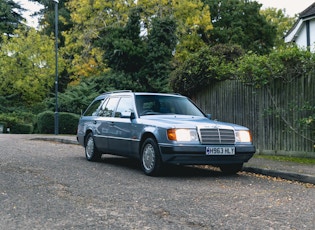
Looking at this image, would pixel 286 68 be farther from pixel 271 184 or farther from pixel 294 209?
pixel 294 209

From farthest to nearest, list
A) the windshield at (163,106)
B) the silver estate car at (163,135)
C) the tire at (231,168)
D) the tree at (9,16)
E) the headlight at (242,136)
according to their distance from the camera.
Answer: the tree at (9,16) → the windshield at (163,106) → the tire at (231,168) → the headlight at (242,136) → the silver estate car at (163,135)

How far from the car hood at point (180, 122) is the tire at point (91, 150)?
221 cm

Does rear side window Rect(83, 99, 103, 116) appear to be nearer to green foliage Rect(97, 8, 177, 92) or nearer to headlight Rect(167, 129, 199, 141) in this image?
headlight Rect(167, 129, 199, 141)

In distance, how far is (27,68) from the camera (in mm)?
37438

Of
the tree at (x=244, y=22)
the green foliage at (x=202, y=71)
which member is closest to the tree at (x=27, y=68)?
the tree at (x=244, y=22)

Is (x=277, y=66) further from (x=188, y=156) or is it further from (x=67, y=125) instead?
(x=67, y=125)

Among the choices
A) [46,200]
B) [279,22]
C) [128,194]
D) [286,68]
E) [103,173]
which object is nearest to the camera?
[46,200]

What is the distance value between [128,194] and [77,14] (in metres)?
32.3

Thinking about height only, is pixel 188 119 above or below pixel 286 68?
below

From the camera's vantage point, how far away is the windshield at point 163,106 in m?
9.44

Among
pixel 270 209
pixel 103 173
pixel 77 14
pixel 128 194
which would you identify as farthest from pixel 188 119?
pixel 77 14

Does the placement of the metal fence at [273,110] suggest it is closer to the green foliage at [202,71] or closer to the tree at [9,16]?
the green foliage at [202,71]

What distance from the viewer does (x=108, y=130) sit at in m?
10.1

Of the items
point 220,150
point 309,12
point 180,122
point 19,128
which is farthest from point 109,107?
point 19,128
